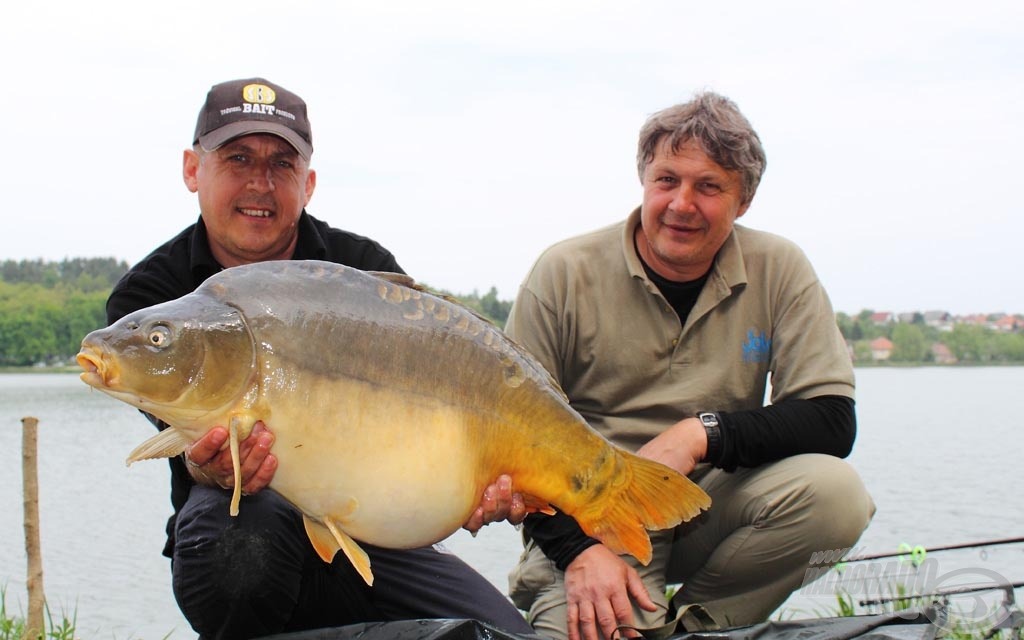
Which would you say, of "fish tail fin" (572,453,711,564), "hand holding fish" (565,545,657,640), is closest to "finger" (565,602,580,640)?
"hand holding fish" (565,545,657,640)

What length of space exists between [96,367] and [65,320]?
2627 cm

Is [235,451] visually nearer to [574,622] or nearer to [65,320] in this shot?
[574,622]

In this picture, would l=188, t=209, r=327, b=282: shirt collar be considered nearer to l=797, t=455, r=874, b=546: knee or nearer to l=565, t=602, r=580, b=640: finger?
l=565, t=602, r=580, b=640: finger

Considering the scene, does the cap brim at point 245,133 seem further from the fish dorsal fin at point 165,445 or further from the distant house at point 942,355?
the distant house at point 942,355

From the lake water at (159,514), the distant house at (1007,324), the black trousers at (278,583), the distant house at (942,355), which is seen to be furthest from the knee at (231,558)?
the distant house at (1007,324)

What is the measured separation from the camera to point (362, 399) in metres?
1.64

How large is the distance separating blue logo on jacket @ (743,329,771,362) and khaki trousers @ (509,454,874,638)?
0.31 metres

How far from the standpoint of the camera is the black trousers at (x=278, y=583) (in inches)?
78.6

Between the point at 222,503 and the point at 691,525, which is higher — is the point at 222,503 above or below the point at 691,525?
above

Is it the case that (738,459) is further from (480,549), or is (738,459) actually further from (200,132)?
(480,549)

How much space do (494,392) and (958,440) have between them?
550 inches

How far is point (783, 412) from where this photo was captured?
2.45 metres

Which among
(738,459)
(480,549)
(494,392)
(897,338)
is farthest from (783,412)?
(897,338)

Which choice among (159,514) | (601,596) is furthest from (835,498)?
(159,514)
